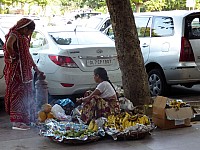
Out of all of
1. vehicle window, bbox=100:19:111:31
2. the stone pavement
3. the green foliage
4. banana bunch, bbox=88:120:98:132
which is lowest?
the stone pavement

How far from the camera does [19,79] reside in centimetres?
620

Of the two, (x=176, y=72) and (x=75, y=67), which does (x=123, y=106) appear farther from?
(x=176, y=72)

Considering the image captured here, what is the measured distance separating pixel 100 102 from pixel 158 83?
2961 mm

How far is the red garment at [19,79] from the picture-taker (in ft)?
20.1

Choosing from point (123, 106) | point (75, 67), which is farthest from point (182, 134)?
point (75, 67)

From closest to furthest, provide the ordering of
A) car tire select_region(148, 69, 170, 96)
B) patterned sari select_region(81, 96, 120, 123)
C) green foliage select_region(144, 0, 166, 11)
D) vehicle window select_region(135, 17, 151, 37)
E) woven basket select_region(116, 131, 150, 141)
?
woven basket select_region(116, 131, 150, 141) < patterned sari select_region(81, 96, 120, 123) < car tire select_region(148, 69, 170, 96) < vehicle window select_region(135, 17, 151, 37) < green foliage select_region(144, 0, 166, 11)

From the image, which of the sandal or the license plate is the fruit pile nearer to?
the license plate

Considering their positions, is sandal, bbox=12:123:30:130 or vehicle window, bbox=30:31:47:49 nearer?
sandal, bbox=12:123:30:130

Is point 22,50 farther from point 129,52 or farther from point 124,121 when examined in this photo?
point 124,121

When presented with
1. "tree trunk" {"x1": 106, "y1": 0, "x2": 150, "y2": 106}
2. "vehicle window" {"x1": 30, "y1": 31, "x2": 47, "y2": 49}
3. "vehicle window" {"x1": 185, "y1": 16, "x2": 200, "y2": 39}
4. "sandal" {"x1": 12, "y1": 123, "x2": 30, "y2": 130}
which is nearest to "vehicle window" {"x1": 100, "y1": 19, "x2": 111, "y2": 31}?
"vehicle window" {"x1": 30, "y1": 31, "x2": 47, "y2": 49}

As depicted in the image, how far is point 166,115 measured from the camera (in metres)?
6.04

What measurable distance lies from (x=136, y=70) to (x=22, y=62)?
1869 mm

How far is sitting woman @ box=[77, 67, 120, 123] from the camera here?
6.00m

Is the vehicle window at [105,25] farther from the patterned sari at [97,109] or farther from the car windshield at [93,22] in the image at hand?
the patterned sari at [97,109]
